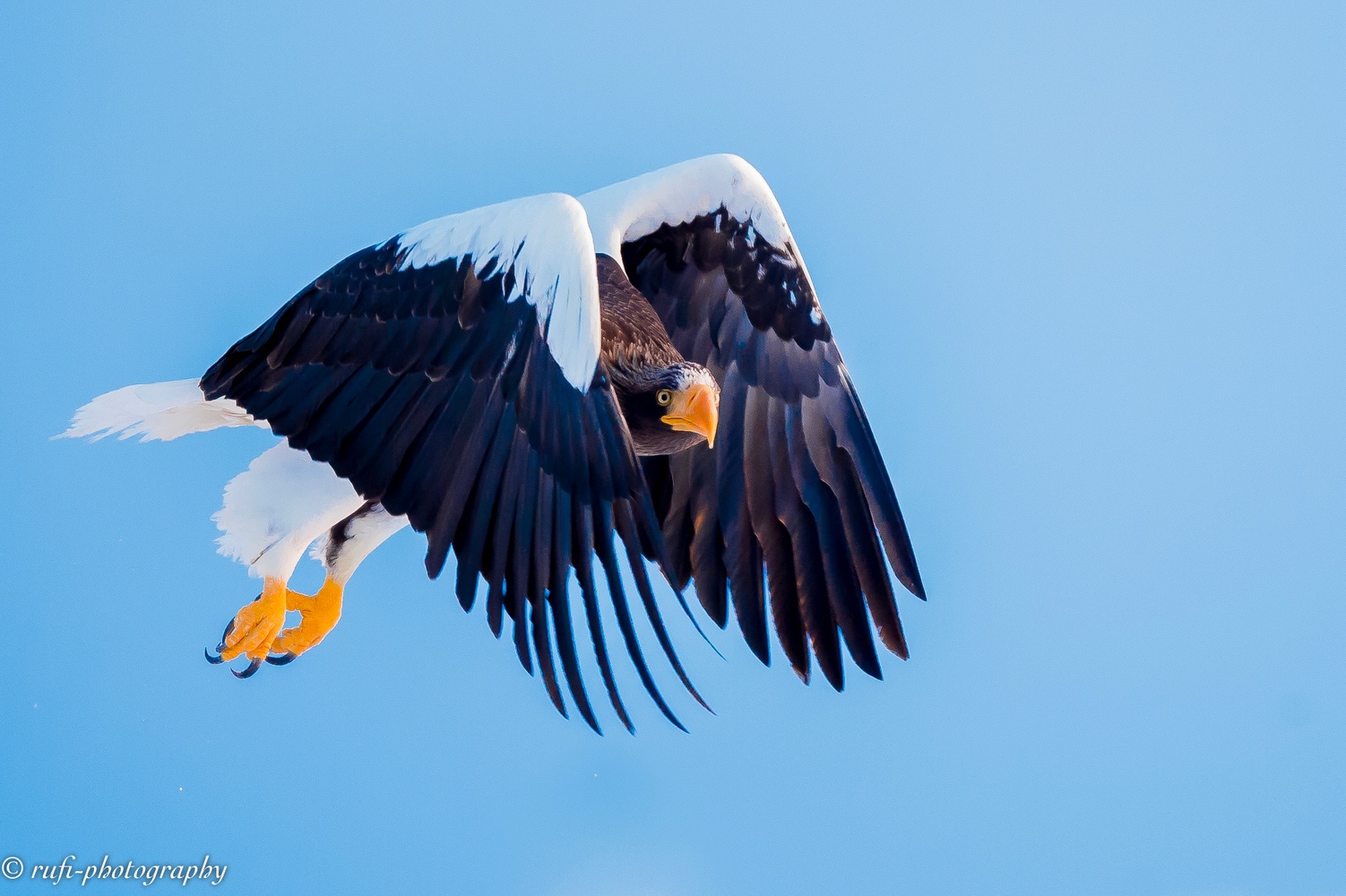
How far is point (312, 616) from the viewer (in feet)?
11.8

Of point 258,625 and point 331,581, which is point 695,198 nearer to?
point 331,581

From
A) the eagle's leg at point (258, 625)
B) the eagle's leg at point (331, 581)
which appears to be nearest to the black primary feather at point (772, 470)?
the eagle's leg at point (331, 581)

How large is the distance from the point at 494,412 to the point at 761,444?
41.6 inches

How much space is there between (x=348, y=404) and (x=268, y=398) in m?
0.29

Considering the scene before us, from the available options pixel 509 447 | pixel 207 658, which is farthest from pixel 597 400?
pixel 207 658

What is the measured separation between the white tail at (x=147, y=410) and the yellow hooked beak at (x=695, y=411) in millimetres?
1022

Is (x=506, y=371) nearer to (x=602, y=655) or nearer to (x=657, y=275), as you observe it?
(x=602, y=655)

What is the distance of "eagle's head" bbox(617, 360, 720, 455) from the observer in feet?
9.59

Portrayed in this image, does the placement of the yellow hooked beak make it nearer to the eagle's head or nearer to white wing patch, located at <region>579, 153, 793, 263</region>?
the eagle's head

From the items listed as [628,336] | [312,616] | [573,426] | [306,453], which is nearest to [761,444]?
[628,336]

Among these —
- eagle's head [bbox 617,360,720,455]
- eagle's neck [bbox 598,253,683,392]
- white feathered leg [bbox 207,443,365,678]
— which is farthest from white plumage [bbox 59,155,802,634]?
eagle's head [bbox 617,360,720,455]

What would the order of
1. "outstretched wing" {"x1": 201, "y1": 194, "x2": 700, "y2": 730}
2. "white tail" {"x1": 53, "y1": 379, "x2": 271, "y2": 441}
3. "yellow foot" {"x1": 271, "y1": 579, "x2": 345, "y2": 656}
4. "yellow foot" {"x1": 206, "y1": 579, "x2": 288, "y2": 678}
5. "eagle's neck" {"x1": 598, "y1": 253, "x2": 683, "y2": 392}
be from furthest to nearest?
"yellow foot" {"x1": 271, "y1": 579, "x2": 345, "y2": 656} → "yellow foot" {"x1": 206, "y1": 579, "x2": 288, "y2": 678} → "white tail" {"x1": 53, "y1": 379, "x2": 271, "y2": 441} → "eagle's neck" {"x1": 598, "y1": 253, "x2": 683, "y2": 392} → "outstretched wing" {"x1": 201, "y1": 194, "x2": 700, "y2": 730}

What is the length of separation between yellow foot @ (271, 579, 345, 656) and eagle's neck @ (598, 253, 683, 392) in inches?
43.9

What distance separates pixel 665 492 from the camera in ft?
11.6
